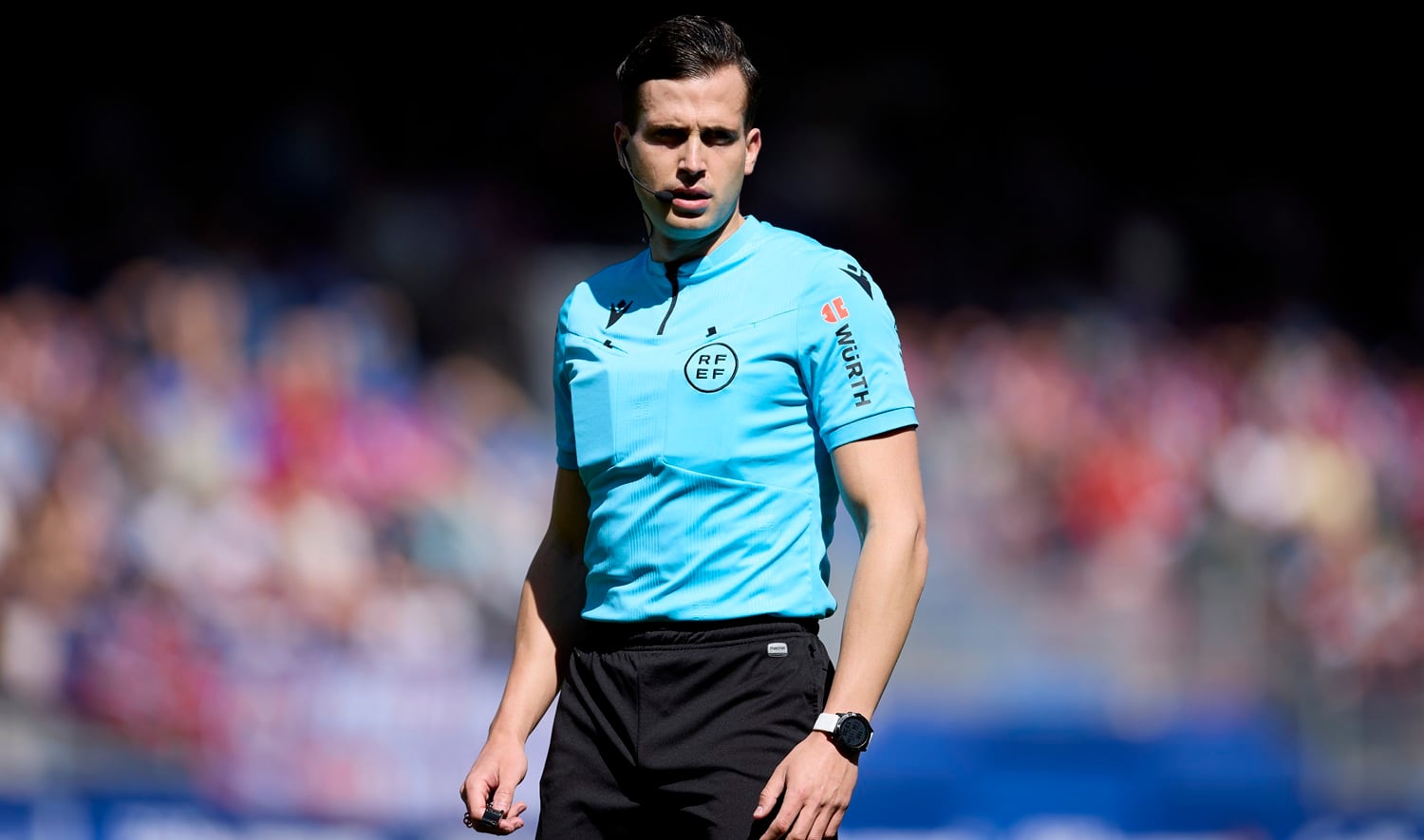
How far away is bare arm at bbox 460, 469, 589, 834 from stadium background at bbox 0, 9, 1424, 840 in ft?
11.9

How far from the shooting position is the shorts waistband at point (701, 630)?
253cm

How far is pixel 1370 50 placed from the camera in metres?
12.4

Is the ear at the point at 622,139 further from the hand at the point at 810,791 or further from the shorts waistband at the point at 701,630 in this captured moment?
the hand at the point at 810,791

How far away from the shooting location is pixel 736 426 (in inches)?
99.2

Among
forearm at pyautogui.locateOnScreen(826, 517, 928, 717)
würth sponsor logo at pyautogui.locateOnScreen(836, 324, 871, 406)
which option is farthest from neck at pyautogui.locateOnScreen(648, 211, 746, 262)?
forearm at pyautogui.locateOnScreen(826, 517, 928, 717)

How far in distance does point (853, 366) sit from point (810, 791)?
0.62 m

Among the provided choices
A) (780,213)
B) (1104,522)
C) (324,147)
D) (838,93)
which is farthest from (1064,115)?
(324,147)

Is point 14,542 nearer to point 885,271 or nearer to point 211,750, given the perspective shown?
point 211,750

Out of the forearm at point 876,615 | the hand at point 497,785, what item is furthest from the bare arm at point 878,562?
the hand at point 497,785

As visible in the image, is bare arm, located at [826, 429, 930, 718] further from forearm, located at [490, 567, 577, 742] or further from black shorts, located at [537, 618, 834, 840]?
forearm, located at [490, 567, 577, 742]

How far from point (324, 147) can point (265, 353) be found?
1.96 m

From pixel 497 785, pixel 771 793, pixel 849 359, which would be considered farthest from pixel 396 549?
pixel 771 793

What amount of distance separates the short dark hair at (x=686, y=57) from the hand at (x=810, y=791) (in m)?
0.98

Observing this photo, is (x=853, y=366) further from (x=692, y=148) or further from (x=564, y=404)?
(x=564, y=404)
